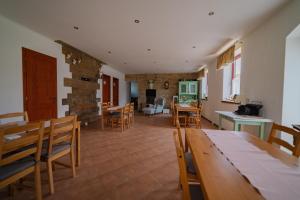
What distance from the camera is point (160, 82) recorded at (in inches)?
365

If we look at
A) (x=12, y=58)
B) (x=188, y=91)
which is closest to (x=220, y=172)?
(x=12, y=58)

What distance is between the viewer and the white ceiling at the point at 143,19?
2.10m

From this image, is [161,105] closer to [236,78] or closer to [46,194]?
[236,78]

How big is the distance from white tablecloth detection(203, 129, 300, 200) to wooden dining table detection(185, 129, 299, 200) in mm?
39

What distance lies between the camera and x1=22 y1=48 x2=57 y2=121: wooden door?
3036 millimetres

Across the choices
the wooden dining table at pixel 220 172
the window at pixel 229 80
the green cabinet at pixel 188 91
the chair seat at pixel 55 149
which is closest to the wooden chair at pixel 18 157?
the chair seat at pixel 55 149

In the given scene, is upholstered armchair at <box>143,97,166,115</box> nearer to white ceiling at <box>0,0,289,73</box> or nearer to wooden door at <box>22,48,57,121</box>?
white ceiling at <box>0,0,289,73</box>

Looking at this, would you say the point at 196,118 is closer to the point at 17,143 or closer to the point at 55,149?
the point at 55,149

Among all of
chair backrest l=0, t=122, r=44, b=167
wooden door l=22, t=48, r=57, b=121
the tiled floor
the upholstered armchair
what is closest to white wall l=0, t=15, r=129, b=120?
wooden door l=22, t=48, r=57, b=121

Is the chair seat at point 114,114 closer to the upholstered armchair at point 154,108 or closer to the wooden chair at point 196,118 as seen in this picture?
the wooden chair at point 196,118

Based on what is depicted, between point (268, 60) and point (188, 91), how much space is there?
20.1 ft

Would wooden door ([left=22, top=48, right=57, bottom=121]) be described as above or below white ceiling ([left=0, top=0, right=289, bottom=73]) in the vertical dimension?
below

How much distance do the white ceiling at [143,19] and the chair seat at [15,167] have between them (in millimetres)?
2112

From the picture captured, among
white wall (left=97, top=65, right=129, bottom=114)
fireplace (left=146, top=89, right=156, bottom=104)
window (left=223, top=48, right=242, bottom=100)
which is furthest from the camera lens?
fireplace (left=146, top=89, right=156, bottom=104)
